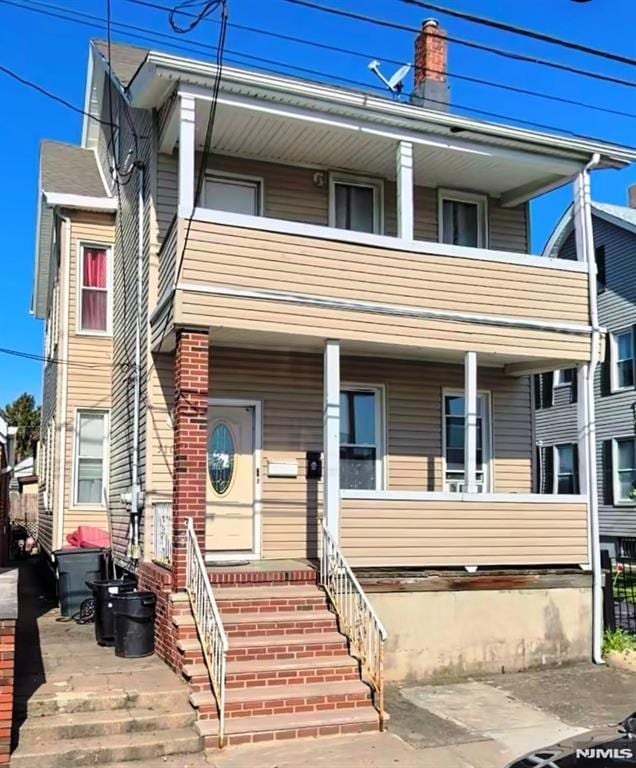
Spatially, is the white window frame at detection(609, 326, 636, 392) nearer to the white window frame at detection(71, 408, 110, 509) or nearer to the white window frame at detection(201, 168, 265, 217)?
the white window frame at detection(201, 168, 265, 217)

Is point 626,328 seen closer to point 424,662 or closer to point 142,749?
point 424,662

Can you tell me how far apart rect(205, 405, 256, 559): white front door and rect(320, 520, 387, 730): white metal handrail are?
181 cm

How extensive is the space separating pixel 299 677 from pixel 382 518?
95.7 inches

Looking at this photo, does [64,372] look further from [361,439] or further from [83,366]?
[361,439]

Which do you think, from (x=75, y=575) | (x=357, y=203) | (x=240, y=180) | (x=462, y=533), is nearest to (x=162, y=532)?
(x=75, y=575)

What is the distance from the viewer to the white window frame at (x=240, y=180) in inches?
452

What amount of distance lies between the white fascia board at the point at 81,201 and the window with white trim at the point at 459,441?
684 cm

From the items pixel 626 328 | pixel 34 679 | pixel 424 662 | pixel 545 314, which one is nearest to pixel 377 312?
pixel 545 314

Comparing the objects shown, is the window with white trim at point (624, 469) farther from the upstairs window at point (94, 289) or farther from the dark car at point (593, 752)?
the dark car at point (593, 752)

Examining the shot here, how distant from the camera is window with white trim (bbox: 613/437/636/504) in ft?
72.8

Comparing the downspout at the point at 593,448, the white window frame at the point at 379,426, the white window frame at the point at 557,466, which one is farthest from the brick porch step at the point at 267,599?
the white window frame at the point at 557,466

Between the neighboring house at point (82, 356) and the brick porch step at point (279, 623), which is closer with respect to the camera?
the brick porch step at point (279, 623)

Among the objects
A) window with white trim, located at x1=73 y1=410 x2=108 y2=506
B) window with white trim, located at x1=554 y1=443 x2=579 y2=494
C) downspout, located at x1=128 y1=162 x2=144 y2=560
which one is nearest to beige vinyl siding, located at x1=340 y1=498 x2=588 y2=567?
downspout, located at x1=128 y1=162 x2=144 y2=560

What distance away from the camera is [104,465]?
14445 mm
